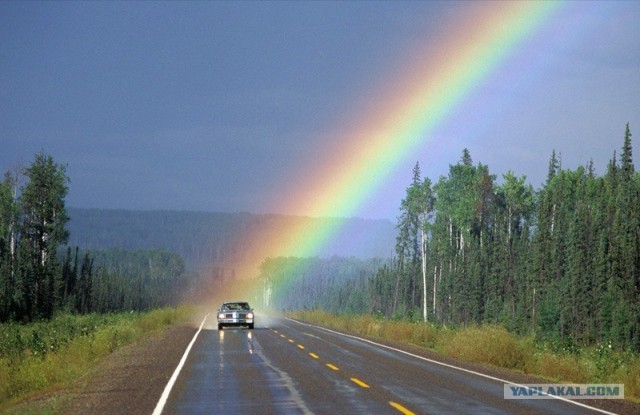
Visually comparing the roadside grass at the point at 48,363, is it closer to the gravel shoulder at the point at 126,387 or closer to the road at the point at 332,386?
the gravel shoulder at the point at 126,387

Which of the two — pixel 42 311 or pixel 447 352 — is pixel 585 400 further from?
pixel 42 311

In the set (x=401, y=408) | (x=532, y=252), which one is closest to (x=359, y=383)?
(x=401, y=408)

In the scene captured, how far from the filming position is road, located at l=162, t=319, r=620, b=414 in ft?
49.9

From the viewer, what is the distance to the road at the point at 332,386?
15211 millimetres

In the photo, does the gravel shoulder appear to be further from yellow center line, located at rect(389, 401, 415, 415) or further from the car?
the car

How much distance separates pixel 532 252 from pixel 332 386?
7733cm

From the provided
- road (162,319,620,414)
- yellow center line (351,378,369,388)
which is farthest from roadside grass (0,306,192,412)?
yellow center line (351,378,369,388)

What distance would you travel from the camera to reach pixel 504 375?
2306cm

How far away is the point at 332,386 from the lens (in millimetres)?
18797

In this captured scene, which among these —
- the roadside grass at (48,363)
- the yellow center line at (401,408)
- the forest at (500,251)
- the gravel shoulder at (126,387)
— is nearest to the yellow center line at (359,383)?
the yellow center line at (401,408)

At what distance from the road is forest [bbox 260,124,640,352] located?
146 feet

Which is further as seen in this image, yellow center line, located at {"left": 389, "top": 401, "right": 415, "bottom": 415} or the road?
the road

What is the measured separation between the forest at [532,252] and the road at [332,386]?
146 ft

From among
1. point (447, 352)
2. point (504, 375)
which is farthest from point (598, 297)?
point (504, 375)
